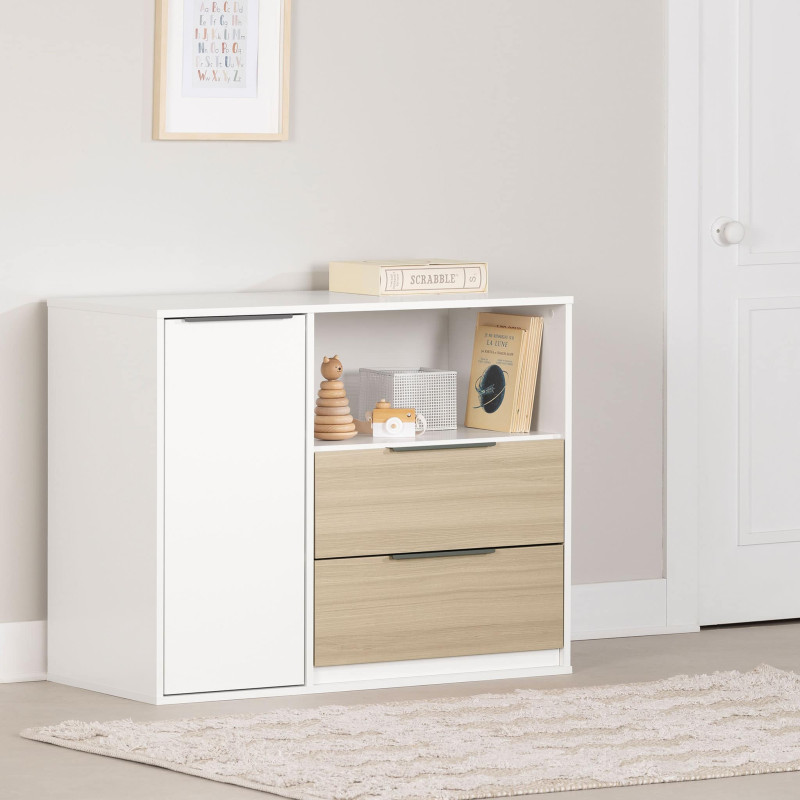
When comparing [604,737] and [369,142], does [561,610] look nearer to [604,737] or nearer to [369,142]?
[604,737]

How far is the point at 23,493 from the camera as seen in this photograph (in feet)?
11.3

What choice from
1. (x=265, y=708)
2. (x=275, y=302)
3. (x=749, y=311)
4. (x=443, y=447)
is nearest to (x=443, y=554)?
(x=443, y=447)

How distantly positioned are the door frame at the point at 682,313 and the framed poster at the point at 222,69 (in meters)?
0.98

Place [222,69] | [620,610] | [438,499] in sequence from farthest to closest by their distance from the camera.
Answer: [620,610] → [222,69] → [438,499]

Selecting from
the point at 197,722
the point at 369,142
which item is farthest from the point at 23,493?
the point at 369,142

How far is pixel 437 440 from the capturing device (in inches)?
134

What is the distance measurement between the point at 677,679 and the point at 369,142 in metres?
1.37

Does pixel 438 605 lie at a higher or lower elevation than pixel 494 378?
lower

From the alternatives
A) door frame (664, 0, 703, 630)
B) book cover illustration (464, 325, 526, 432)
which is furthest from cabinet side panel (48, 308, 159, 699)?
door frame (664, 0, 703, 630)

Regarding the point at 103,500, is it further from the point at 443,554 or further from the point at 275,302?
the point at 443,554

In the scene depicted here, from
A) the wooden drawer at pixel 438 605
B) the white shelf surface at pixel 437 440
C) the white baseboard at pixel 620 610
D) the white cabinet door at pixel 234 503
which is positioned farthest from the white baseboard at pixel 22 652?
the white baseboard at pixel 620 610

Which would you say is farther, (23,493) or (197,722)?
(23,493)

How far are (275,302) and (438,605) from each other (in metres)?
0.73

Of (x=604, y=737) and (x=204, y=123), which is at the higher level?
(x=204, y=123)
